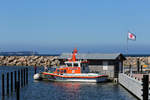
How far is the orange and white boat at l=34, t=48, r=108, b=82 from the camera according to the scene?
5150cm

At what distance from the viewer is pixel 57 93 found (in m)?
42.9

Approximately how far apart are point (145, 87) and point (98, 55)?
35086 millimetres

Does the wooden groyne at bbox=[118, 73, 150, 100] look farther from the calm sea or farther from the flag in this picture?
the flag

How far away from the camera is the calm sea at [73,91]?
3947cm

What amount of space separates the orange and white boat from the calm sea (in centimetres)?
97

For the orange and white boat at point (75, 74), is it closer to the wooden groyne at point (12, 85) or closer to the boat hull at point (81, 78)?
the boat hull at point (81, 78)

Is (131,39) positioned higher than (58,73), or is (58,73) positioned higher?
(131,39)

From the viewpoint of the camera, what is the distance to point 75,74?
5234 centimetres

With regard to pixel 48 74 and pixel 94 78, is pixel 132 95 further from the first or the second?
pixel 48 74

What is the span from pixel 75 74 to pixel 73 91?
8.46 metres

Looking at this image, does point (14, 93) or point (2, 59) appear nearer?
point (14, 93)

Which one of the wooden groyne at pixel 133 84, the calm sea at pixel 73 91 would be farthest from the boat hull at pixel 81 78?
the wooden groyne at pixel 133 84

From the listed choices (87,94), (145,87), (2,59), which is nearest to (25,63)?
(2,59)

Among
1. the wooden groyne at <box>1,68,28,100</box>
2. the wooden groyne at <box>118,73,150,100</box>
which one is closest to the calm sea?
the wooden groyne at <box>118,73,150,100</box>
